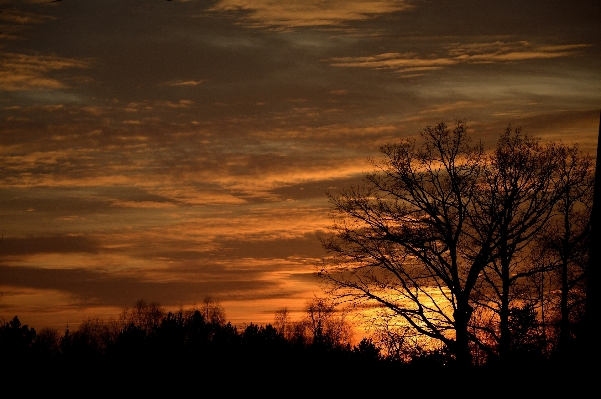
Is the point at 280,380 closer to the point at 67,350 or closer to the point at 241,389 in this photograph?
the point at 241,389

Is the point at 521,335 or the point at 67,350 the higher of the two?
the point at 521,335

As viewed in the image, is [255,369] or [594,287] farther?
[255,369]

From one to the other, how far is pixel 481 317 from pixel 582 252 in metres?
6.54

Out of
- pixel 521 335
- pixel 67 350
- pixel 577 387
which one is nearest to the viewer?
pixel 577 387

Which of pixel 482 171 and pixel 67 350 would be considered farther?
pixel 482 171

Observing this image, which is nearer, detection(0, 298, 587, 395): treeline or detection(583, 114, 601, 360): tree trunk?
detection(583, 114, 601, 360): tree trunk

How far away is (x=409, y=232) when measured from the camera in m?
33.7

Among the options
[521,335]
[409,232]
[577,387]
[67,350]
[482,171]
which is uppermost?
[482,171]

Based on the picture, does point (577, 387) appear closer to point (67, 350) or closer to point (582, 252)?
point (67, 350)

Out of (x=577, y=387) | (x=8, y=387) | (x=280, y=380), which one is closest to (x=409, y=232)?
(x=280, y=380)

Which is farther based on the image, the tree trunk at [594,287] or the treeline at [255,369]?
the treeline at [255,369]

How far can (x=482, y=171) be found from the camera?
34.6m

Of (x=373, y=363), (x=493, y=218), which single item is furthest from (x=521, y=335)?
(x=373, y=363)

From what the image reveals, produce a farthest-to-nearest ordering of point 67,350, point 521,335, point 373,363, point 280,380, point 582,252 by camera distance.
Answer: point 582,252 < point 521,335 < point 67,350 < point 280,380 < point 373,363
